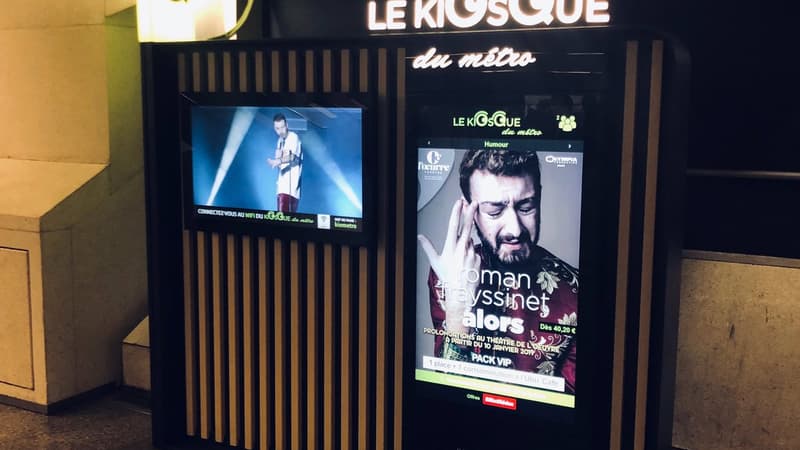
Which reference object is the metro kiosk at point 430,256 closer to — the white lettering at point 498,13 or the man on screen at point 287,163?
the man on screen at point 287,163

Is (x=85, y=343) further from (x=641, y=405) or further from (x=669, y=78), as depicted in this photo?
(x=669, y=78)

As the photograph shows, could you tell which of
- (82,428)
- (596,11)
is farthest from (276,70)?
(82,428)

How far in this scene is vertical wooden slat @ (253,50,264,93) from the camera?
3.84 meters

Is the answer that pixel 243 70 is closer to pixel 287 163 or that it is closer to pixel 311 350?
→ pixel 287 163

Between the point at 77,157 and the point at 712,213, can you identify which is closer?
the point at 712,213

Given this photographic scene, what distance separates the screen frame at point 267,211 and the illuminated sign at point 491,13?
140 centimetres

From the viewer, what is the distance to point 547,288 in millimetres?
3336

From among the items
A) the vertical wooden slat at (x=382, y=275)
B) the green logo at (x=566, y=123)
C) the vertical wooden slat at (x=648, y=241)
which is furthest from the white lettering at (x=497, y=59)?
the vertical wooden slat at (x=648, y=241)

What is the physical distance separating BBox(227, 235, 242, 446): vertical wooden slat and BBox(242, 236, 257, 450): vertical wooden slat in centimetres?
3

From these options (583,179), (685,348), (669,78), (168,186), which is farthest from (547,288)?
(168,186)

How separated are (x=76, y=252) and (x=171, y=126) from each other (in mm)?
1158

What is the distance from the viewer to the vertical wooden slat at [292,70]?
3762mm

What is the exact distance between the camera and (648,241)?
122 inches

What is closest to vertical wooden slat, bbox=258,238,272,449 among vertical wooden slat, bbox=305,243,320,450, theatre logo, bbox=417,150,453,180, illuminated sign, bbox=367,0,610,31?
vertical wooden slat, bbox=305,243,320,450
